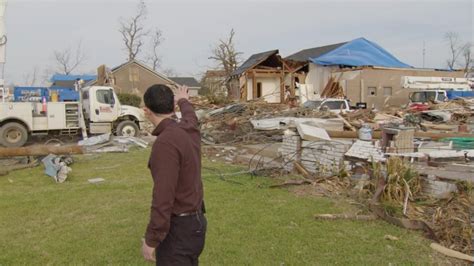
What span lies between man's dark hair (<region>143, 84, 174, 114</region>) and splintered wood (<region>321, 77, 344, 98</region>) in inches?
1132

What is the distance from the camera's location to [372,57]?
35.4m

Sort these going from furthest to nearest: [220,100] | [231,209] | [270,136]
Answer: [220,100], [270,136], [231,209]

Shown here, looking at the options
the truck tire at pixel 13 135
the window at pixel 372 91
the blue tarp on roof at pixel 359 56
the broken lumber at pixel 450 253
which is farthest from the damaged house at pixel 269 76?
the broken lumber at pixel 450 253

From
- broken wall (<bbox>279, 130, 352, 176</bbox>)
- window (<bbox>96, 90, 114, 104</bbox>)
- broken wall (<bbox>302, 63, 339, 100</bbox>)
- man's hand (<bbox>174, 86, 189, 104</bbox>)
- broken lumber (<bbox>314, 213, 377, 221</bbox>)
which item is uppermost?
broken wall (<bbox>302, 63, 339, 100</bbox>)

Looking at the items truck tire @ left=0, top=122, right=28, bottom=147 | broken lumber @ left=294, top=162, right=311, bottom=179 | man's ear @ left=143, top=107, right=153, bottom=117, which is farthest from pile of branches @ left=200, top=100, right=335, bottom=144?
man's ear @ left=143, top=107, right=153, bottom=117

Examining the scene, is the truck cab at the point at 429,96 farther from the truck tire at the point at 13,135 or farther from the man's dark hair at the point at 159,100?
the man's dark hair at the point at 159,100

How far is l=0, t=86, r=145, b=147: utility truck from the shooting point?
51.8 ft

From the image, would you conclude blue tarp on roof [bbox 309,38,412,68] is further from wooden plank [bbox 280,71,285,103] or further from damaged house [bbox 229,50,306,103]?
wooden plank [bbox 280,71,285,103]

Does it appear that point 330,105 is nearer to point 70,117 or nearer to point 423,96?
point 423,96

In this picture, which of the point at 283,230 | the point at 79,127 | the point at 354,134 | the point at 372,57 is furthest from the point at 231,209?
the point at 372,57

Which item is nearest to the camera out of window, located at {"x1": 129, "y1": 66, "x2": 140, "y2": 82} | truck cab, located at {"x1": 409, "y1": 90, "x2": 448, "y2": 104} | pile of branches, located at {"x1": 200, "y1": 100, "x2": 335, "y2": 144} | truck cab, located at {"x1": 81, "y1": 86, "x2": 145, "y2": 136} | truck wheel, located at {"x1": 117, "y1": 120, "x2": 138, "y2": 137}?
pile of branches, located at {"x1": 200, "y1": 100, "x2": 335, "y2": 144}

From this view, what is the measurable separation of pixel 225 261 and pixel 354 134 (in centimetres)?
776

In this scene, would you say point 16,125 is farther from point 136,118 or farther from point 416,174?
point 416,174

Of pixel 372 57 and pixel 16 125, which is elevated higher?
pixel 372 57
